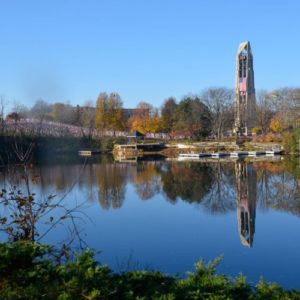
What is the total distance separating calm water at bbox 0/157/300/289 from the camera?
6832 millimetres

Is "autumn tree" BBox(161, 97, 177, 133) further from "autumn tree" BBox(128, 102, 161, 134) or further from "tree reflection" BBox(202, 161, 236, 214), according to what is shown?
"tree reflection" BBox(202, 161, 236, 214)

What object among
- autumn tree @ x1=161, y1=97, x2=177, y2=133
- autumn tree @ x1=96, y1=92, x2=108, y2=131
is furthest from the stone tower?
autumn tree @ x1=96, y1=92, x2=108, y2=131

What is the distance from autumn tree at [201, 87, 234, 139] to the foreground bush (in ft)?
142

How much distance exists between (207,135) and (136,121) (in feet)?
34.3

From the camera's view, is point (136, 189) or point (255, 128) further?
point (255, 128)

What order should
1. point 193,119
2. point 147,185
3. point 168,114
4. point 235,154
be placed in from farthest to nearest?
point 168,114 → point 193,119 → point 235,154 → point 147,185

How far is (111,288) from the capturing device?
3.62 m

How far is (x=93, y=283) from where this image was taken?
3.61 metres

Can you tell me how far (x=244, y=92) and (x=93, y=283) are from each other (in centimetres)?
5233

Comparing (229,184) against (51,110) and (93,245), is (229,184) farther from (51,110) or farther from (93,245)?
(51,110)

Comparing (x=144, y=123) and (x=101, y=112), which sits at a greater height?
(x=101, y=112)

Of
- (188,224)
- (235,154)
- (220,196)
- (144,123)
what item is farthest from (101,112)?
(188,224)

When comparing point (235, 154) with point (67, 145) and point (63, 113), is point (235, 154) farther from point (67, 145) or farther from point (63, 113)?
point (63, 113)

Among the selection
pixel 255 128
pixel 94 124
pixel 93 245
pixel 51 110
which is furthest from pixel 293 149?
pixel 51 110
